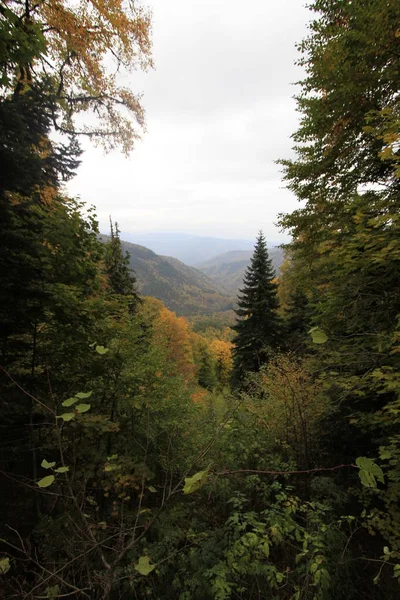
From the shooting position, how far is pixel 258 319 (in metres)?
19.2

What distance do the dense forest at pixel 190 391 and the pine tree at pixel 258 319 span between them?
453 inches

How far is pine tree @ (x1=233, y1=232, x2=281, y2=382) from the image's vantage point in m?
18.8

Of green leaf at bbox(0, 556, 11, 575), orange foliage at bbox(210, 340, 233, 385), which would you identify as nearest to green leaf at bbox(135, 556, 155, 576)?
green leaf at bbox(0, 556, 11, 575)

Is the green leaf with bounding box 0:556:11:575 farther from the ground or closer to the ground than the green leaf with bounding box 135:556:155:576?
closer to the ground

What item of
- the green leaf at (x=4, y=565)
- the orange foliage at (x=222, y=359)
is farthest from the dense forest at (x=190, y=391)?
the orange foliage at (x=222, y=359)

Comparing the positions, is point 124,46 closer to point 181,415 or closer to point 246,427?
point 181,415

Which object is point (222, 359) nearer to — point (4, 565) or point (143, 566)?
point (4, 565)

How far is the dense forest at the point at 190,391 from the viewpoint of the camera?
3.29 m

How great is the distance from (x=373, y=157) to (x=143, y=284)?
177662 millimetres

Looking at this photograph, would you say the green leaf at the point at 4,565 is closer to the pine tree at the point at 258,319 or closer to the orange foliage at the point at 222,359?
the pine tree at the point at 258,319

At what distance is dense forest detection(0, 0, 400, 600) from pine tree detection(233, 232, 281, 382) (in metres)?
11.5

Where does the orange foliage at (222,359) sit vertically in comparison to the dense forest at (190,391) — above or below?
below

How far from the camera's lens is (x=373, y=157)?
595 centimetres

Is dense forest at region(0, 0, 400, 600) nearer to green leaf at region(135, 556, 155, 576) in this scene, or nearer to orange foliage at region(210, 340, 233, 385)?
green leaf at region(135, 556, 155, 576)
